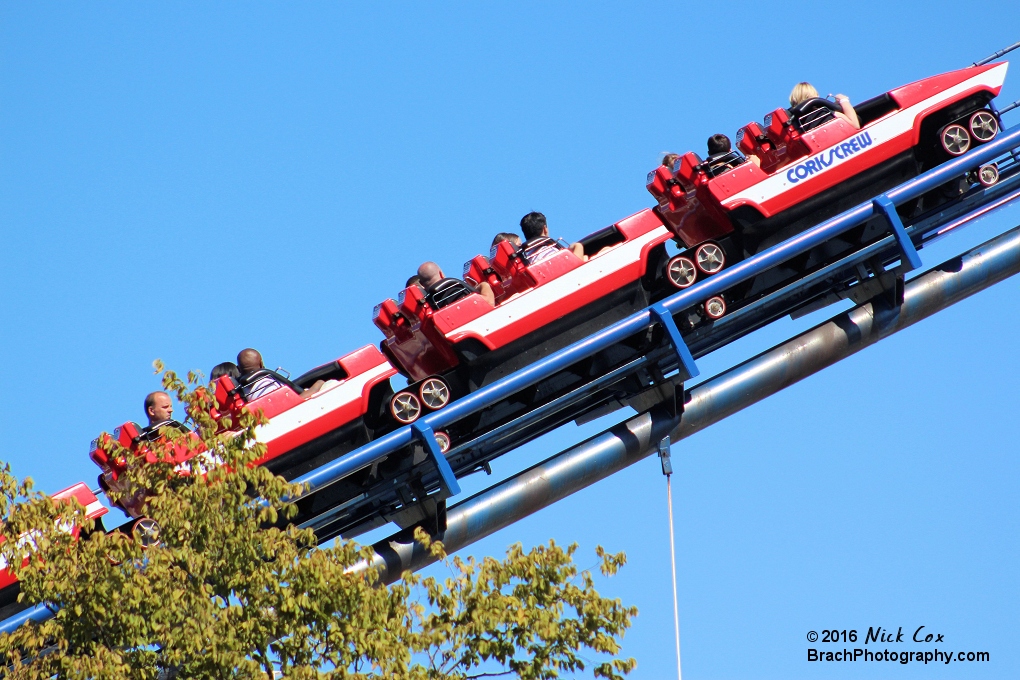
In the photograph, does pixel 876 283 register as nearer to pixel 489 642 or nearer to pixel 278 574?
pixel 489 642

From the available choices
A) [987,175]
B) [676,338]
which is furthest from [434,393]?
[987,175]

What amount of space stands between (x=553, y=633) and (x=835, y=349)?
146 inches

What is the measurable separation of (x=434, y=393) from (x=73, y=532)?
2.79 meters

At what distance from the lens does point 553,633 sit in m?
8.52

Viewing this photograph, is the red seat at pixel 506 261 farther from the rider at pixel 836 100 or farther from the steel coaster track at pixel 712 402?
the rider at pixel 836 100

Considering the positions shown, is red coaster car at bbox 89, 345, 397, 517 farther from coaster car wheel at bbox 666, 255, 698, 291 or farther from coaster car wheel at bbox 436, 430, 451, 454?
coaster car wheel at bbox 666, 255, 698, 291

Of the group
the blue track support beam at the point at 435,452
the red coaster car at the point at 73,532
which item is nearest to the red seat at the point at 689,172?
the blue track support beam at the point at 435,452

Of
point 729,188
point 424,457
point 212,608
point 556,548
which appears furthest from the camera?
point 729,188

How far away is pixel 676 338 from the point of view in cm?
1068

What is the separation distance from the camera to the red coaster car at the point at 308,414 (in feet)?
37.1

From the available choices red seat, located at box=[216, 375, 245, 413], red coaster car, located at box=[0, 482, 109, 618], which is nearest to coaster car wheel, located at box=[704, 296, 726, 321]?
red seat, located at box=[216, 375, 245, 413]

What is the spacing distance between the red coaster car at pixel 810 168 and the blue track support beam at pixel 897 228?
0.64 metres

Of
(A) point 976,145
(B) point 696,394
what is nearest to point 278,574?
(B) point 696,394

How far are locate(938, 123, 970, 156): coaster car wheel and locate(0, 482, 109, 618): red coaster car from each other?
7074 millimetres
